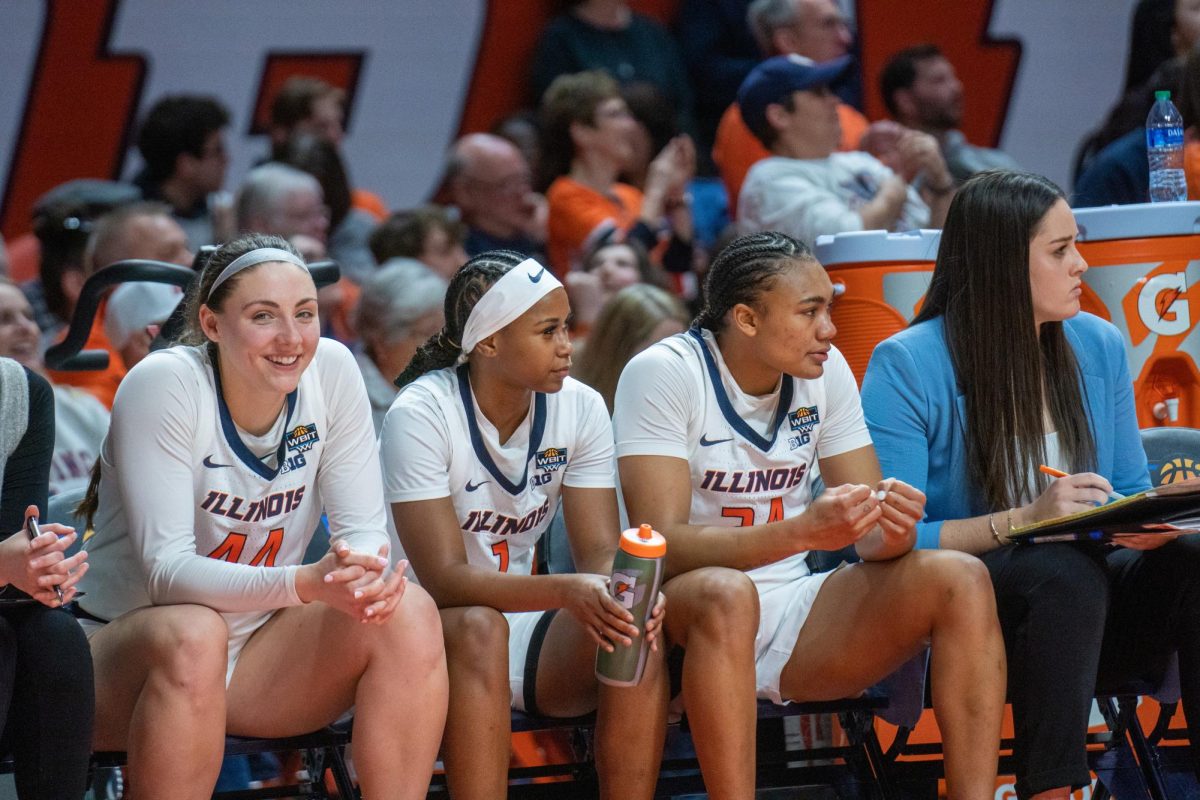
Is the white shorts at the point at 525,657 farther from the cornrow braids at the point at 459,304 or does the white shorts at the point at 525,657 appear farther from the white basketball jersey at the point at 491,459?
the cornrow braids at the point at 459,304

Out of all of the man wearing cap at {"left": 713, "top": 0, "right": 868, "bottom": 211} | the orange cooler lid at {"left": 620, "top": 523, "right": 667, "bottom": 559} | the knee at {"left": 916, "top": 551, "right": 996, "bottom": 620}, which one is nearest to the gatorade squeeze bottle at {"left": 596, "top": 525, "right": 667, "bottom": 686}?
the orange cooler lid at {"left": 620, "top": 523, "right": 667, "bottom": 559}

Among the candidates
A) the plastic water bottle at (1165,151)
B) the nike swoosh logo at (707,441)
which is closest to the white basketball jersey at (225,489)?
the nike swoosh logo at (707,441)

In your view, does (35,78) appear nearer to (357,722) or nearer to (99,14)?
(99,14)

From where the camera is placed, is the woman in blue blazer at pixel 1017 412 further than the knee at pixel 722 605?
Yes

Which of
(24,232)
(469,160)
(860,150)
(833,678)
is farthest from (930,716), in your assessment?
(24,232)

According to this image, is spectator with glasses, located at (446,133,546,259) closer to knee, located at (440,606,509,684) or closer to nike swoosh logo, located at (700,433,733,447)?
nike swoosh logo, located at (700,433,733,447)

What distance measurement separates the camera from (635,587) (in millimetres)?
2900

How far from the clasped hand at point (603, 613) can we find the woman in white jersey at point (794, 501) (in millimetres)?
141

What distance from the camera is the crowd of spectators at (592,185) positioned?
183 inches

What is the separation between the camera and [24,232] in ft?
22.1

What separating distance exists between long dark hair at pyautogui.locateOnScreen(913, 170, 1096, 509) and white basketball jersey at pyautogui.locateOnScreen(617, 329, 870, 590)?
0.80ft

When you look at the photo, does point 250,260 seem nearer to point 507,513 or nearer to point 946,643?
point 507,513

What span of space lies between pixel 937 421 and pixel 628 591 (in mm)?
880

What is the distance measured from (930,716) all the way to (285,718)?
1.54 m
